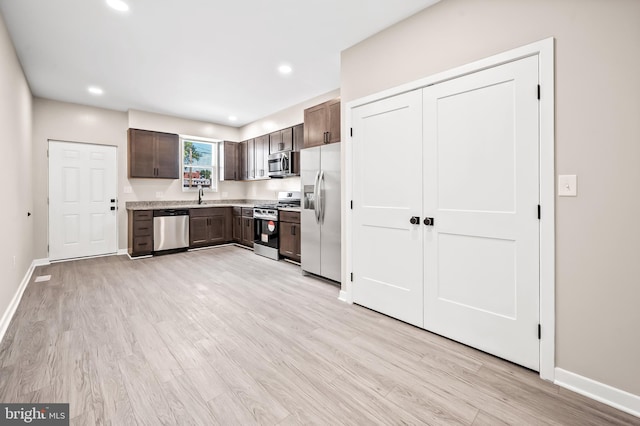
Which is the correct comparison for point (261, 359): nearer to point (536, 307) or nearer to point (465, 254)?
point (465, 254)

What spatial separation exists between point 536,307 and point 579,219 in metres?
0.63

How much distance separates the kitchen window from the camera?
6387 mm

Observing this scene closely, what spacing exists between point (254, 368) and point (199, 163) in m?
5.67

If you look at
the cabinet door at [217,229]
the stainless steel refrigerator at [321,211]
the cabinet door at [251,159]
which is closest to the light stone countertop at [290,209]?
the stainless steel refrigerator at [321,211]

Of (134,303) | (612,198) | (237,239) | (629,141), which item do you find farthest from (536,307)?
(237,239)

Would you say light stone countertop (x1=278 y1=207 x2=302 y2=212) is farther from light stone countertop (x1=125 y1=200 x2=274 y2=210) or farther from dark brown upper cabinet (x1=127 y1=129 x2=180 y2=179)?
dark brown upper cabinet (x1=127 y1=129 x2=180 y2=179)

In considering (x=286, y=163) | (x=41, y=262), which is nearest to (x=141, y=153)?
(x=41, y=262)

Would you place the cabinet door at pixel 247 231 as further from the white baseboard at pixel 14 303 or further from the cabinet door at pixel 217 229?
the white baseboard at pixel 14 303

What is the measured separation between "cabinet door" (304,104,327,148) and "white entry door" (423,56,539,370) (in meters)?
1.61

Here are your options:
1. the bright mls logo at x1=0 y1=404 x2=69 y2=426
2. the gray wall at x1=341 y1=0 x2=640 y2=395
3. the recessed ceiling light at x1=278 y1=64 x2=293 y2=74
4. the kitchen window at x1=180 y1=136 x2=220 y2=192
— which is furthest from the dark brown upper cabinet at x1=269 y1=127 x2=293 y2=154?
the bright mls logo at x1=0 y1=404 x2=69 y2=426

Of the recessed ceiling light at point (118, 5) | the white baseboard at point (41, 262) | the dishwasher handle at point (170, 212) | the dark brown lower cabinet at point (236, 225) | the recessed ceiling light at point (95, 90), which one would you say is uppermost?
the recessed ceiling light at point (95, 90)

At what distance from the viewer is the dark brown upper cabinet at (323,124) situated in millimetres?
3615

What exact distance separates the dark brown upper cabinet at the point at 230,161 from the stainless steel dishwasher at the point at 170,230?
1.40 metres

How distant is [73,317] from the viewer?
276 centimetres
